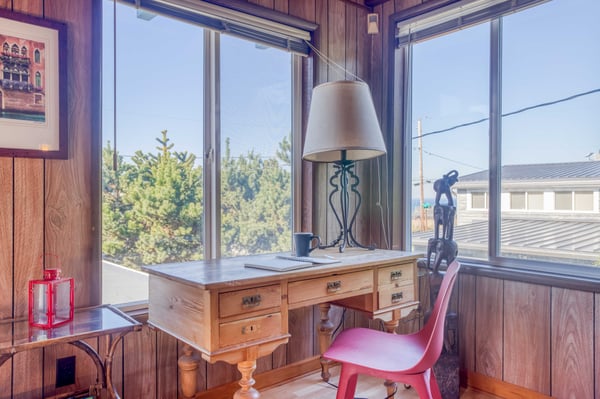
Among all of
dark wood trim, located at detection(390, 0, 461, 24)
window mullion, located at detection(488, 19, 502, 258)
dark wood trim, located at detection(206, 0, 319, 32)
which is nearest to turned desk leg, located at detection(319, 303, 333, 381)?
window mullion, located at detection(488, 19, 502, 258)

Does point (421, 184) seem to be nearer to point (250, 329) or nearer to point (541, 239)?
point (541, 239)

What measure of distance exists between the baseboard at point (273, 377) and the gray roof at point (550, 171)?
4.89 ft

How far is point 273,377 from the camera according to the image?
2.38 m

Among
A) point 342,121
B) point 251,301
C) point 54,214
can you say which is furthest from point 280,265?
point 54,214

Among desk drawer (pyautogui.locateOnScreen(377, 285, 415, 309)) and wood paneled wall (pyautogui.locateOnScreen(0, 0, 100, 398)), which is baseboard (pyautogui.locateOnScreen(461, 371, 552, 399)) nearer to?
desk drawer (pyautogui.locateOnScreen(377, 285, 415, 309))

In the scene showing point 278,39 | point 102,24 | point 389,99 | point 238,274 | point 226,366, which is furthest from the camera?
point 389,99

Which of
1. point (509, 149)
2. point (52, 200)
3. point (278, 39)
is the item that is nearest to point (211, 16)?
Answer: point (278, 39)

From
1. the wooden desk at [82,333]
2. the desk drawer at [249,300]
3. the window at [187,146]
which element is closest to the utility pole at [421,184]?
the window at [187,146]

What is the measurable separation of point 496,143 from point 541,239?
0.57 m

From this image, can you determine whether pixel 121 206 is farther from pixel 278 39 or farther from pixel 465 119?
pixel 465 119

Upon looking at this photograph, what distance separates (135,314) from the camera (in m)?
1.91

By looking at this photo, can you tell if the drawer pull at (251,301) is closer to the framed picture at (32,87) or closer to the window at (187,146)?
the window at (187,146)

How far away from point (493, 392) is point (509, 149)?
4.36ft

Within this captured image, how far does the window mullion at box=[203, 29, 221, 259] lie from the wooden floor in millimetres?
835
